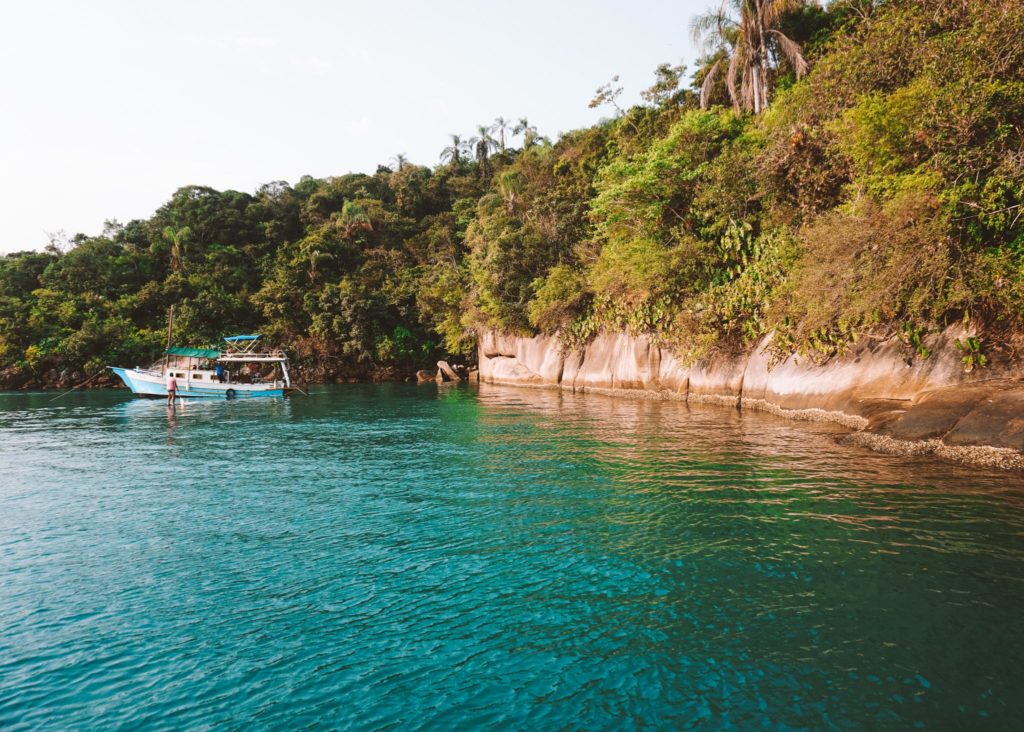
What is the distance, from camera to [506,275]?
41.8 m

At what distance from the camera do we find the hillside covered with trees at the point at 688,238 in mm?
14594

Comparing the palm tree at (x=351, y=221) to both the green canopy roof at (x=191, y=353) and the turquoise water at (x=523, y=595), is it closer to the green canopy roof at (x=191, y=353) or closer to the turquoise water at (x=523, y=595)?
the green canopy roof at (x=191, y=353)

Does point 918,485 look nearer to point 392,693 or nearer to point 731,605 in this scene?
point 731,605

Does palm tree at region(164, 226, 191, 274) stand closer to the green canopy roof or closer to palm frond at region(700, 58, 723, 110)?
the green canopy roof

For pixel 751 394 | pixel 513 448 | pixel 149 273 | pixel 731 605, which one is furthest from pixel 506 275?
pixel 149 273

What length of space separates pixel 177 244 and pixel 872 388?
66.6m

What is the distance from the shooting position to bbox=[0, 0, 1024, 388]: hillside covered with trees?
1459cm

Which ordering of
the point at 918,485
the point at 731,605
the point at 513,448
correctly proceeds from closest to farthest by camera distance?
the point at 731,605
the point at 918,485
the point at 513,448

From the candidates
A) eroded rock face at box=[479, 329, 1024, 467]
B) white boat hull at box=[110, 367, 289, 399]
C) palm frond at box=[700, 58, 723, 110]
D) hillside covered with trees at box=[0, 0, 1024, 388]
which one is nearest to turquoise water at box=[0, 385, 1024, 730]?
eroded rock face at box=[479, 329, 1024, 467]

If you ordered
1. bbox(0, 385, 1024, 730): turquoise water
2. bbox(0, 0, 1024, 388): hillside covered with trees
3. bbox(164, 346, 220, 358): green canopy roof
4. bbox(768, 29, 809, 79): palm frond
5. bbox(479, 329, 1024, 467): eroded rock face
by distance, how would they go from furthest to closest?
1. bbox(164, 346, 220, 358): green canopy roof
2. bbox(768, 29, 809, 79): palm frond
3. bbox(0, 0, 1024, 388): hillside covered with trees
4. bbox(479, 329, 1024, 467): eroded rock face
5. bbox(0, 385, 1024, 730): turquoise water

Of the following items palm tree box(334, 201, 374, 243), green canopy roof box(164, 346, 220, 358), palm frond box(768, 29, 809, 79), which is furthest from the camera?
palm tree box(334, 201, 374, 243)

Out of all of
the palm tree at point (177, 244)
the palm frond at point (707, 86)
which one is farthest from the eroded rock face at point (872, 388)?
the palm tree at point (177, 244)

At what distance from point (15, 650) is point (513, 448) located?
12159 mm

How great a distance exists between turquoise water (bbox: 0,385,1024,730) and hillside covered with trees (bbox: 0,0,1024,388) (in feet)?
20.4
